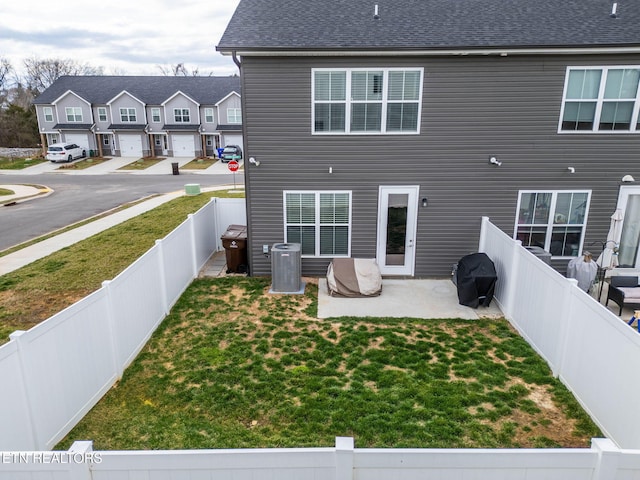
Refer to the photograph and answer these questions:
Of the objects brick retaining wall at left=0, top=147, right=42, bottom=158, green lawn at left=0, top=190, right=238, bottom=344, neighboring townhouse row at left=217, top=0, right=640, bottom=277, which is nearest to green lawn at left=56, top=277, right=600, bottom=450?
green lawn at left=0, top=190, right=238, bottom=344

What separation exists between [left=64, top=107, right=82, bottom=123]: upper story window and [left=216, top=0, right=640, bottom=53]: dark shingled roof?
34115mm

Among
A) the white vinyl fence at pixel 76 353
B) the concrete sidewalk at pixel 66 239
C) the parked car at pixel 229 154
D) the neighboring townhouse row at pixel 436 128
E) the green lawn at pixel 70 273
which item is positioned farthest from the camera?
the parked car at pixel 229 154

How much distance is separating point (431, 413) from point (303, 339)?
110 inches

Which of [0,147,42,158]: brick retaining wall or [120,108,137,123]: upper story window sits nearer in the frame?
[120,108,137,123]: upper story window

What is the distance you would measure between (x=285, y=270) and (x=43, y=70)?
65359mm

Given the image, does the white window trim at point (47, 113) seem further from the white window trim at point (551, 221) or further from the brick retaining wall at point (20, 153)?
the white window trim at point (551, 221)

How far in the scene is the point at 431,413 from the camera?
5.71m

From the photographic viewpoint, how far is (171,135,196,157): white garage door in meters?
40.0

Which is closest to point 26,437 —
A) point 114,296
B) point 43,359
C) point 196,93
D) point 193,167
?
point 43,359

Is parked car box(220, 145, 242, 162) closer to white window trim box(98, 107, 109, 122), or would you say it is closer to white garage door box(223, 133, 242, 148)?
white garage door box(223, 133, 242, 148)

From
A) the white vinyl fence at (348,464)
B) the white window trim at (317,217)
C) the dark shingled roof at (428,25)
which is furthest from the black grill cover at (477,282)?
the white vinyl fence at (348,464)

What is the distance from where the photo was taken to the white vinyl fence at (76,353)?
176 inches

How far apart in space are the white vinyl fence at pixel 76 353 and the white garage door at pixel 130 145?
35081mm

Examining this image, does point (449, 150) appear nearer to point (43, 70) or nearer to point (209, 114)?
point (209, 114)
